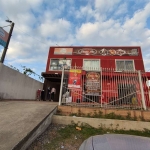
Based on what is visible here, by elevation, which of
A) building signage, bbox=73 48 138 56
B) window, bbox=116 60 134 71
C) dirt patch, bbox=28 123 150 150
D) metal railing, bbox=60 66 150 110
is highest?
building signage, bbox=73 48 138 56

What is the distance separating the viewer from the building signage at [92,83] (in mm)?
5581

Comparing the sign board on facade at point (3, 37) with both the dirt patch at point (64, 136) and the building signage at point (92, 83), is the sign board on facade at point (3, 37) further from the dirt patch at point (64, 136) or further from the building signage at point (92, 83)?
the dirt patch at point (64, 136)

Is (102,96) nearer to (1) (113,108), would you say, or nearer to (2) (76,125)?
(1) (113,108)

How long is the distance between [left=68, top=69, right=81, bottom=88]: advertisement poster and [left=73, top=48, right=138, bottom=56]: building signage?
966 cm

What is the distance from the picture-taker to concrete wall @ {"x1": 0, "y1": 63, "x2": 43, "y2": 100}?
8.06 metres

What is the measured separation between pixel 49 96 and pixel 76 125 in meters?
9.77

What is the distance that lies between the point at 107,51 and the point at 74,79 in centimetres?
1051

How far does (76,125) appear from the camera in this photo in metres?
4.61

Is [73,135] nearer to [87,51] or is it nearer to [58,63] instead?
[58,63]

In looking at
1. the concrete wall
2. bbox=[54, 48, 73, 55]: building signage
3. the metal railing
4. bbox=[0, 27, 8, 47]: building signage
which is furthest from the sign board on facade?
the metal railing

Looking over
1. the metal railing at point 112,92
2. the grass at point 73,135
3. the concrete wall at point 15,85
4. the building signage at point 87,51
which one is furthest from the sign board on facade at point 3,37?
the grass at point 73,135

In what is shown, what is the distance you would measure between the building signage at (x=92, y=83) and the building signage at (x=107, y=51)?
969 centimetres

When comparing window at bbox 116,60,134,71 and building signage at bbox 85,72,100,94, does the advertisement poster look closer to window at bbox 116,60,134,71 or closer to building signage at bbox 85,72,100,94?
building signage at bbox 85,72,100,94

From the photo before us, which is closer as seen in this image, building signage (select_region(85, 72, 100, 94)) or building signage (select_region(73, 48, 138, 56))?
building signage (select_region(85, 72, 100, 94))
